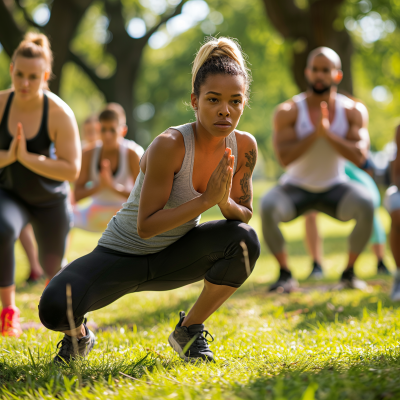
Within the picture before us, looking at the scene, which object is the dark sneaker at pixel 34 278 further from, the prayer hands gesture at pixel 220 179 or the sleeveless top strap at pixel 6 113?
the prayer hands gesture at pixel 220 179

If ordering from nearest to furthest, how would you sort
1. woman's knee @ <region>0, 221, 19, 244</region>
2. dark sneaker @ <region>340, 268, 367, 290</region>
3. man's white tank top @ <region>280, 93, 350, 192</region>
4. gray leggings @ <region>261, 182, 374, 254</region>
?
woman's knee @ <region>0, 221, 19, 244</region>, dark sneaker @ <region>340, 268, 367, 290</region>, gray leggings @ <region>261, 182, 374, 254</region>, man's white tank top @ <region>280, 93, 350, 192</region>

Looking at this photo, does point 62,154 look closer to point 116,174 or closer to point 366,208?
point 116,174

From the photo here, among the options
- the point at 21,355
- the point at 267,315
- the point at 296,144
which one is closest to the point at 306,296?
the point at 267,315

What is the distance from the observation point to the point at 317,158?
6.08m

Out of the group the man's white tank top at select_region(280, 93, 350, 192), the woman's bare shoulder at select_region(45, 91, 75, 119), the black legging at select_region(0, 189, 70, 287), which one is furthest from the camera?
the man's white tank top at select_region(280, 93, 350, 192)

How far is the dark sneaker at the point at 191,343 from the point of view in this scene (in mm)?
2861

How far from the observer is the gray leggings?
574cm

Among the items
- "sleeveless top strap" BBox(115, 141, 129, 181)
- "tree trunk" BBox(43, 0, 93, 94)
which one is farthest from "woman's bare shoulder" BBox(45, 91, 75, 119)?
"tree trunk" BBox(43, 0, 93, 94)

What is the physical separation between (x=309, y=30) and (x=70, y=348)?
9.39 m

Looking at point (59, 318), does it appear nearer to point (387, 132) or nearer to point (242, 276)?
point (242, 276)

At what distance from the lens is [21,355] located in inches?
119

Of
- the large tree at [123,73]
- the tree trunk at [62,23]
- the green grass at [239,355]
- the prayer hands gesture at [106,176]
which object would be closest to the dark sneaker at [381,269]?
the green grass at [239,355]

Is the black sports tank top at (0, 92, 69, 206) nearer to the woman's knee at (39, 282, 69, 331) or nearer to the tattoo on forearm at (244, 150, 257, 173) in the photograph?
the woman's knee at (39, 282, 69, 331)

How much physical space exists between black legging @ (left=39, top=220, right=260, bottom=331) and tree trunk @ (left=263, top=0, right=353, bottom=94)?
8493 mm
